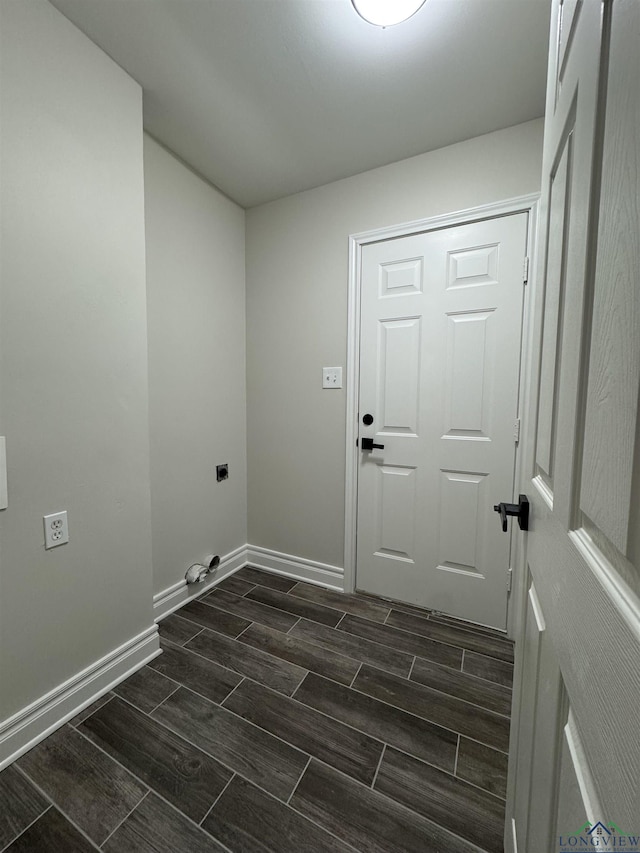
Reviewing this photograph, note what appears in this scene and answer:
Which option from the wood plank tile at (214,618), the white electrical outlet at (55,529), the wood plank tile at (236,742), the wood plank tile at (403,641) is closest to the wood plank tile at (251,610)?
the wood plank tile at (214,618)

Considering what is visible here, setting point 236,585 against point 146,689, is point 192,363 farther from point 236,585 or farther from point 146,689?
point 146,689

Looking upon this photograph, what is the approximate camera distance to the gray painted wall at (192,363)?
1789 millimetres

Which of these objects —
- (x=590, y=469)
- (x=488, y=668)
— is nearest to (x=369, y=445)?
(x=488, y=668)

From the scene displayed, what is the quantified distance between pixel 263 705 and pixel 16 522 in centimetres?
113

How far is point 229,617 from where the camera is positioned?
1.87m

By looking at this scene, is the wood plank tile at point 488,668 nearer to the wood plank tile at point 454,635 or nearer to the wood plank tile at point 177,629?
the wood plank tile at point 454,635

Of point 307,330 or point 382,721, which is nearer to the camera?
point 382,721

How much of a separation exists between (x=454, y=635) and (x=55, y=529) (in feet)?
6.17

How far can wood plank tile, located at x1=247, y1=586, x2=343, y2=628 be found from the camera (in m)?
1.88

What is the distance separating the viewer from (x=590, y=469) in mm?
380

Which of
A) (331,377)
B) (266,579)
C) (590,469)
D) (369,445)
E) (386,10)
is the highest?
→ (386,10)

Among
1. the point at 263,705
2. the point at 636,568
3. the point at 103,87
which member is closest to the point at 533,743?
the point at 636,568

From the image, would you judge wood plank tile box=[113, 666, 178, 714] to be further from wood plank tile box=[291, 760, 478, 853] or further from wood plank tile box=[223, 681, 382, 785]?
wood plank tile box=[291, 760, 478, 853]

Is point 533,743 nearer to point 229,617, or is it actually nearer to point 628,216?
point 628,216
